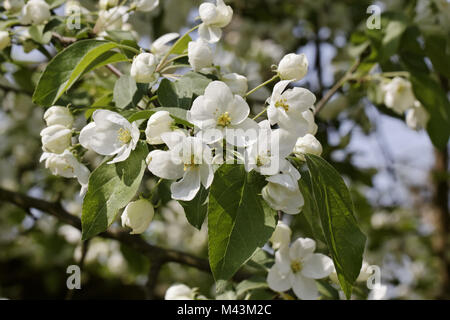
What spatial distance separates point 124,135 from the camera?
1.10m

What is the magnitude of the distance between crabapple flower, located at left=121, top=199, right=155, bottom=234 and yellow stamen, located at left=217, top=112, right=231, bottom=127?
27 cm

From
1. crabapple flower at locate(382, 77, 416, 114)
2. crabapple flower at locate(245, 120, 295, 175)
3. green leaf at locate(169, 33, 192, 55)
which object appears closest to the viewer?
crabapple flower at locate(245, 120, 295, 175)

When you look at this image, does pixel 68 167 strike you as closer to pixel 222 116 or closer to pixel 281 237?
pixel 222 116

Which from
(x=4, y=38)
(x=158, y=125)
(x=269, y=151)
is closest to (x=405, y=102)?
(x=269, y=151)

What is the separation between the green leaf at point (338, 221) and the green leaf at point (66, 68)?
0.56 m

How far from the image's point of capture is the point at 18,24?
161cm

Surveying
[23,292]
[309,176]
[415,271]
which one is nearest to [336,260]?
[309,176]

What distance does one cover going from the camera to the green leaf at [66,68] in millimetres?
1213

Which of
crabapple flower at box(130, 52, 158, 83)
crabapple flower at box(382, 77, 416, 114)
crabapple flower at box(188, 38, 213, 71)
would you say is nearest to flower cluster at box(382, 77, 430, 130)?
crabapple flower at box(382, 77, 416, 114)

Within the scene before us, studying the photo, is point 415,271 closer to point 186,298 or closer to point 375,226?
point 375,226

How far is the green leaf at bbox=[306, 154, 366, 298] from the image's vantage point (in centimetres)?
107

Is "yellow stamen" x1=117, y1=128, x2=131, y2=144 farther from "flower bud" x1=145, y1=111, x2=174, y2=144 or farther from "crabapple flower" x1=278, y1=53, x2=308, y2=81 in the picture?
"crabapple flower" x1=278, y1=53, x2=308, y2=81

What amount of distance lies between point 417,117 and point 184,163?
1.31m

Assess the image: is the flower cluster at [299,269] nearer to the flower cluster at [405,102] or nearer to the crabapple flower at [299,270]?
the crabapple flower at [299,270]
